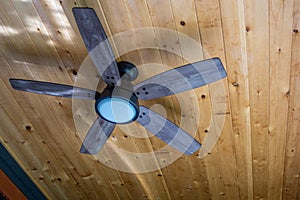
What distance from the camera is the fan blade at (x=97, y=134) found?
191 centimetres

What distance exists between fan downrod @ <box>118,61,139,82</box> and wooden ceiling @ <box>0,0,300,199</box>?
4 cm

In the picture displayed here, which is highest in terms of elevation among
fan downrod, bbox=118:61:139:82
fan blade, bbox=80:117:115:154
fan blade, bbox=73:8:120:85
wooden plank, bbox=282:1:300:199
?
fan downrod, bbox=118:61:139:82

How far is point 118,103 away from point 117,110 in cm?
5

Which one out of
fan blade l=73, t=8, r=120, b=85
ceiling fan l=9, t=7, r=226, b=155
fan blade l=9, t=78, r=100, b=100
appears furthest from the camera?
fan blade l=9, t=78, r=100, b=100

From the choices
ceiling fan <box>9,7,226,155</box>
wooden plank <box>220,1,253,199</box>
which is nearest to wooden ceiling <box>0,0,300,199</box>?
wooden plank <box>220,1,253,199</box>

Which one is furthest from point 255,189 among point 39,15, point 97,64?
point 39,15

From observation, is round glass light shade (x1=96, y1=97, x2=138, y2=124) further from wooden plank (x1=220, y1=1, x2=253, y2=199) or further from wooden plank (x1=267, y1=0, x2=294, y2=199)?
wooden plank (x1=267, y1=0, x2=294, y2=199)

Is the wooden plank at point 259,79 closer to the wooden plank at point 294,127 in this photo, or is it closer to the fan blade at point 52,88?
the wooden plank at point 294,127

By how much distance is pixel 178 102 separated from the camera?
2.16m

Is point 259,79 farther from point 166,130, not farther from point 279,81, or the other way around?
point 166,130

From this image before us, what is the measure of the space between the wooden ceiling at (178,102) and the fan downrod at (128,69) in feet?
0.12

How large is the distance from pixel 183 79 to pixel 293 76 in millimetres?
682

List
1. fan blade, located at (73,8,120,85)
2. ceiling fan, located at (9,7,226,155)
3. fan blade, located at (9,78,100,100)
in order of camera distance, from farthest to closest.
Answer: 1. fan blade, located at (9,78,100,100)
2. ceiling fan, located at (9,7,226,155)
3. fan blade, located at (73,8,120,85)

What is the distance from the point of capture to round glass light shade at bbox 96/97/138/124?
173 cm
